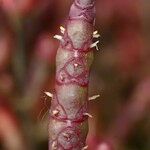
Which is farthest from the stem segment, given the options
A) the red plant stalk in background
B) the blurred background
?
the blurred background

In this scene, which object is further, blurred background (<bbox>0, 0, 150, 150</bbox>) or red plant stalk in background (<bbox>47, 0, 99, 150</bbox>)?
blurred background (<bbox>0, 0, 150, 150</bbox>)

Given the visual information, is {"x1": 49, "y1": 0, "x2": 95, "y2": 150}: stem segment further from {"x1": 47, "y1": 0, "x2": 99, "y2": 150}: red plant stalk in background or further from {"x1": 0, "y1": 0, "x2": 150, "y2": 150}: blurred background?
{"x1": 0, "y1": 0, "x2": 150, "y2": 150}: blurred background

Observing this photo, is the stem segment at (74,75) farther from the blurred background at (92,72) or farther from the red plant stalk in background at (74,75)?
the blurred background at (92,72)

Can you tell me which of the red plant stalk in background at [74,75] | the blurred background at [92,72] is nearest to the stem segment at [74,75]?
the red plant stalk in background at [74,75]

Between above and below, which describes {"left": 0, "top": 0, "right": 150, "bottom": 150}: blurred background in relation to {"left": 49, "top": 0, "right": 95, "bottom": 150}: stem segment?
below

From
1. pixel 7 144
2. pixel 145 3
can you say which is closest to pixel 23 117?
pixel 7 144
